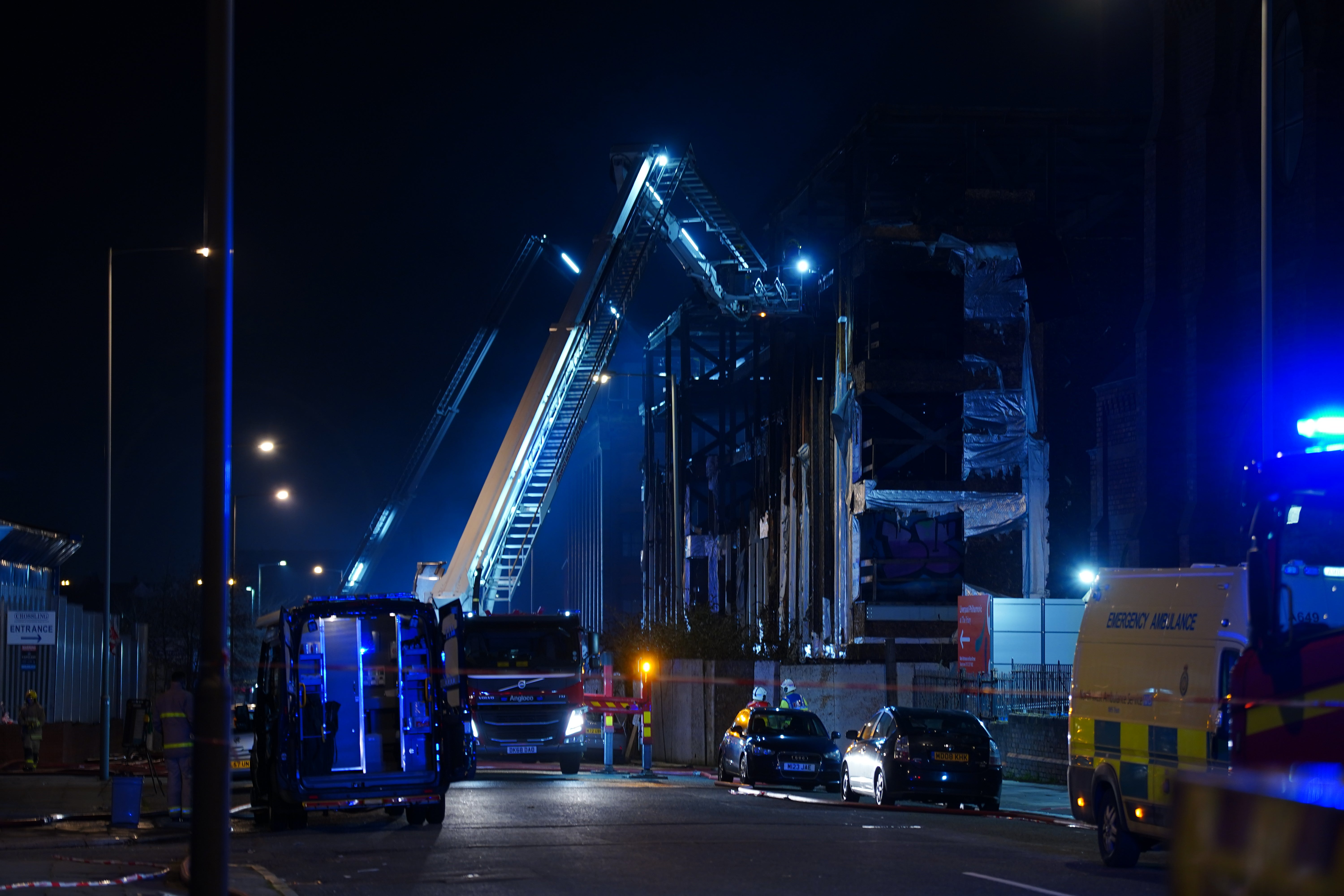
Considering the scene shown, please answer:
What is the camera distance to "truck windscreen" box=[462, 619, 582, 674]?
91.0ft

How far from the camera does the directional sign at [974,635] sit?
30062mm

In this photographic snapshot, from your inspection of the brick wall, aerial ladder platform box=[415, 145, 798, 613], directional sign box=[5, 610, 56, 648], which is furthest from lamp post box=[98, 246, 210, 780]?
the brick wall

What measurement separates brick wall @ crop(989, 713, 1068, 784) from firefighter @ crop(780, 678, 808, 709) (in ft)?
12.5

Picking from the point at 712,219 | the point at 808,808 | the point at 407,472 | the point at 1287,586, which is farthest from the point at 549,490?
the point at 1287,586

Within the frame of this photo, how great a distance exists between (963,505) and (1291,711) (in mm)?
28289

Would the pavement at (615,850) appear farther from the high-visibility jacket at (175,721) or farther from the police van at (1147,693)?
the high-visibility jacket at (175,721)

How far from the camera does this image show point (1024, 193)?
39062mm

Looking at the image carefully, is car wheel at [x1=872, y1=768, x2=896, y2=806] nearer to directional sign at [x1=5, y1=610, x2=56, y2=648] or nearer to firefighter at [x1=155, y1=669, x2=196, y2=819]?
firefighter at [x1=155, y1=669, x2=196, y2=819]

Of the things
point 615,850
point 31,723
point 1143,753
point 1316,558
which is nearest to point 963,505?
point 31,723

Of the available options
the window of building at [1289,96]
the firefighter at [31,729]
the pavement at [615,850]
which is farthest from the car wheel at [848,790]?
the firefighter at [31,729]

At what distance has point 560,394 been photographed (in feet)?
115

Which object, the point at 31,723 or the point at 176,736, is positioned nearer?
the point at 176,736

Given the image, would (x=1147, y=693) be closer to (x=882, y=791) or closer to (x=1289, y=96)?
(x=882, y=791)

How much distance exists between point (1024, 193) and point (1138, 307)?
4855 mm
